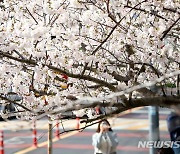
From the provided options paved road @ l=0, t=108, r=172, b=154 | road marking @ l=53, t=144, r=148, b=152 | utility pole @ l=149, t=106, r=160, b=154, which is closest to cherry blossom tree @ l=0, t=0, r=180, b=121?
utility pole @ l=149, t=106, r=160, b=154

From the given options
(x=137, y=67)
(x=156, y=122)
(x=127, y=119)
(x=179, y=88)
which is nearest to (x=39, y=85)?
(x=137, y=67)

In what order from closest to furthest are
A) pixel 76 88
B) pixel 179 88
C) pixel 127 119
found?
pixel 179 88
pixel 76 88
pixel 127 119

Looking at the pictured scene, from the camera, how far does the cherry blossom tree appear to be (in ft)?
15.4

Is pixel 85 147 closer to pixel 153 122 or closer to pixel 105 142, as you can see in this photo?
pixel 105 142

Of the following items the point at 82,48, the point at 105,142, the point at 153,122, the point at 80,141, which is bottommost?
the point at 80,141

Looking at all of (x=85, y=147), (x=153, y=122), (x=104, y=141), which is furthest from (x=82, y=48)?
(x=85, y=147)

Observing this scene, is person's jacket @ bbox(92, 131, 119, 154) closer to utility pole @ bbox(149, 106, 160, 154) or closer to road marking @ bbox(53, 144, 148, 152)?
utility pole @ bbox(149, 106, 160, 154)

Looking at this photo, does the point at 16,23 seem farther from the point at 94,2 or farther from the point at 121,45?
the point at 121,45

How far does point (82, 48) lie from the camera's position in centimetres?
519

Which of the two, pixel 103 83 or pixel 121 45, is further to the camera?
pixel 121 45

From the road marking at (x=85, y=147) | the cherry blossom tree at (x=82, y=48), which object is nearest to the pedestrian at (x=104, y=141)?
the cherry blossom tree at (x=82, y=48)

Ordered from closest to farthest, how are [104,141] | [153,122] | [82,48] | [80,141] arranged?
[82,48] → [153,122] → [104,141] → [80,141]

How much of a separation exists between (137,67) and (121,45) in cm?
45

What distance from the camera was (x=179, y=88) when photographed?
14.8ft
